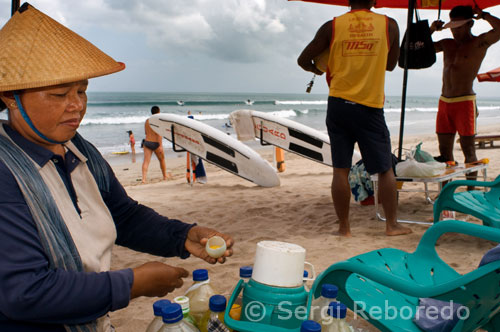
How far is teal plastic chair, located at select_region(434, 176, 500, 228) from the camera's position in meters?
2.69

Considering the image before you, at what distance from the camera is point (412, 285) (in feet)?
4.34

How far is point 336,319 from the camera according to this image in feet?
4.32

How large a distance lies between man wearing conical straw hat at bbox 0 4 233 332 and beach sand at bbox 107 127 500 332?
123cm

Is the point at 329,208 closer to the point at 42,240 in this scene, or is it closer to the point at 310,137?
the point at 310,137

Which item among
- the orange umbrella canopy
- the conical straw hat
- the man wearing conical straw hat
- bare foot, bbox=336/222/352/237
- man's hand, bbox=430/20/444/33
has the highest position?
the orange umbrella canopy

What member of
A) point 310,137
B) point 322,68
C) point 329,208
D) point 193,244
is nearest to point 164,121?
point 310,137

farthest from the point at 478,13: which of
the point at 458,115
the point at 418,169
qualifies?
the point at 418,169

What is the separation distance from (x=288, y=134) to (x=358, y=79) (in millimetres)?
4433

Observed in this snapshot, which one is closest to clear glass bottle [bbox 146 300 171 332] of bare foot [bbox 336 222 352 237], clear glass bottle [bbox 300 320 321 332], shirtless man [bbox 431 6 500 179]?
clear glass bottle [bbox 300 320 321 332]

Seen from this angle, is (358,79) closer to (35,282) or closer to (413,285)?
(413,285)

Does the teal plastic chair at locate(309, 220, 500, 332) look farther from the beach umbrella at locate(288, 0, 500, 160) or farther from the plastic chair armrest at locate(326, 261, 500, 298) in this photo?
the beach umbrella at locate(288, 0, 500, 160)

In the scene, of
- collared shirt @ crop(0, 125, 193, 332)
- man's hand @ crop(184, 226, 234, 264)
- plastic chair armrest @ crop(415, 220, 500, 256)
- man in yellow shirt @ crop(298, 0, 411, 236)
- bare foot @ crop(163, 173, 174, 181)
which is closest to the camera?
collared shirt @ crop(0, 125, 193, 332)

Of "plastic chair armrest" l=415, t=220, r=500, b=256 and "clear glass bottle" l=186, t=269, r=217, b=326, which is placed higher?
"plastic chair armrest" l=415, t=220, r=500, b=256

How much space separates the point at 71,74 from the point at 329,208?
4.00 m
